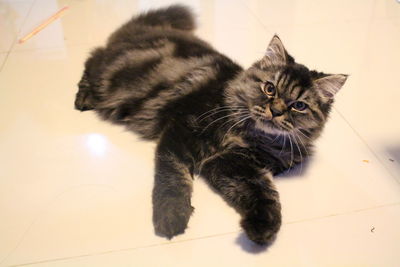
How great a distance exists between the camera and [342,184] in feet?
4.84

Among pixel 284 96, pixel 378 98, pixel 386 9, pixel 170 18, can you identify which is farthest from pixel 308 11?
pixel 284 96

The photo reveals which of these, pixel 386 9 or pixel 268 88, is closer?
pixel 268 88

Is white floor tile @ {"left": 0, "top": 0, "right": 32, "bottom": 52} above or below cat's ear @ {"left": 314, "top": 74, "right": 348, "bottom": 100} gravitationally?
below

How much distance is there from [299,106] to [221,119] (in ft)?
0.99

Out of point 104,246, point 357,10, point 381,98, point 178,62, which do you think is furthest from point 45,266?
point 357,10

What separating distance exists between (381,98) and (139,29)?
1.36 meters

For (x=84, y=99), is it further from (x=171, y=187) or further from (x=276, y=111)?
(x=276, y=111)

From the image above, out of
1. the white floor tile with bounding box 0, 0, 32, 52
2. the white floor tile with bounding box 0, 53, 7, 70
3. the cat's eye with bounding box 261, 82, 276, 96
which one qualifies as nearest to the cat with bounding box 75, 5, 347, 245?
the cat's eye with bounding box 261, 82, 276, 96

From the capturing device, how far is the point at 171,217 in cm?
124

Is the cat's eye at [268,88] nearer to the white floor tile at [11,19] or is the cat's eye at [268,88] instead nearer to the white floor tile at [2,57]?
the white floor tile at [2,57]

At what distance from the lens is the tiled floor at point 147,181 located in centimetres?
121

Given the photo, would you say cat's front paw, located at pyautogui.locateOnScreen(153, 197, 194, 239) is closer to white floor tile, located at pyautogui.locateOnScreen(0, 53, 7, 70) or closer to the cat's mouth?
the cat's mouth

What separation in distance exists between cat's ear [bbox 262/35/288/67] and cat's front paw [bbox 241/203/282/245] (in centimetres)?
56

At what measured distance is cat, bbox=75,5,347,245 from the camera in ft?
4.22
